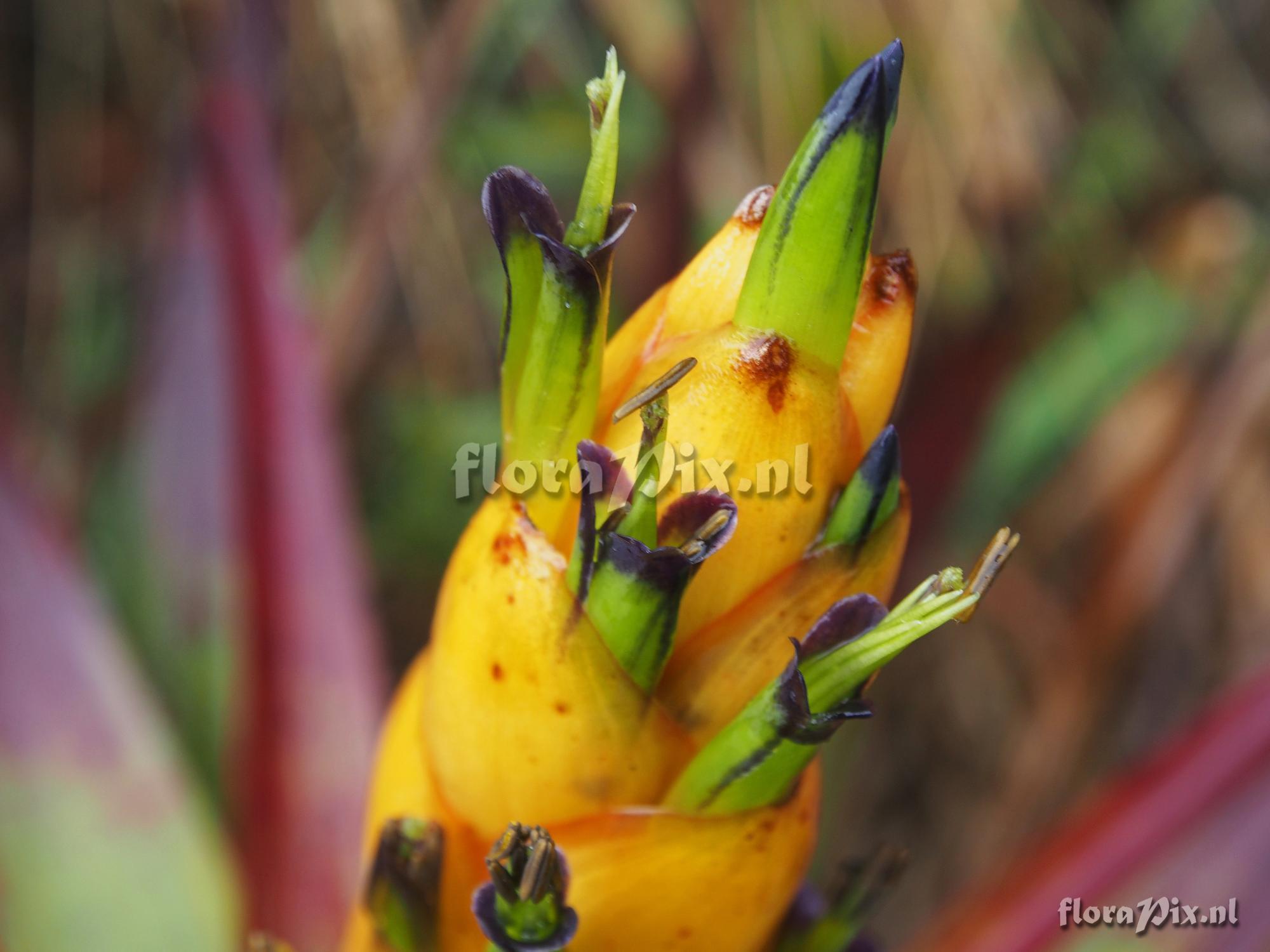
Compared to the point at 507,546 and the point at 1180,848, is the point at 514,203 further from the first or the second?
the point at 1180,848

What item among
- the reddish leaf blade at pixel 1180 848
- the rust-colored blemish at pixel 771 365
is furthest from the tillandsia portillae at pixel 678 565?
the reddish leaf blade at pixel 1180 848

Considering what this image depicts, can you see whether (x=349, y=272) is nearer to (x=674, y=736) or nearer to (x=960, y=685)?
(x=674, y=736)

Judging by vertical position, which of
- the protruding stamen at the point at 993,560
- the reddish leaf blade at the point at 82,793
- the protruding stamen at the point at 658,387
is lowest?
the reddish leaf blade at the point at 82,793

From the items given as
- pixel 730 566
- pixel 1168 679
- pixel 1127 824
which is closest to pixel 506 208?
pixel 730 566

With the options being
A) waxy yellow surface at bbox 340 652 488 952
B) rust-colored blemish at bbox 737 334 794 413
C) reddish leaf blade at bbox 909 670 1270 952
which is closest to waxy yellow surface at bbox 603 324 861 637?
rust-colored blemish at bbox 737 334 794 413

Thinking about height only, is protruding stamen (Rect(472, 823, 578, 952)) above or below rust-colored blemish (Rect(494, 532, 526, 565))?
below

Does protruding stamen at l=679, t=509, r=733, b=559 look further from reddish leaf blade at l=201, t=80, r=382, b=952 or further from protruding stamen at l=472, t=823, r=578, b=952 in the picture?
reddish leaf blade at l=201, t=80, r=382, b=952

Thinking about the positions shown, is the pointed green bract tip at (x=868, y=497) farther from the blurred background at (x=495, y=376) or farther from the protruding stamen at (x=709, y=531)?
the blurred background at (x=495, y=376)

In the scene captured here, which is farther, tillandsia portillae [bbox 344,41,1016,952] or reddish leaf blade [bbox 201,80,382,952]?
reddish leaf blade [bbox 201,80,382,952]

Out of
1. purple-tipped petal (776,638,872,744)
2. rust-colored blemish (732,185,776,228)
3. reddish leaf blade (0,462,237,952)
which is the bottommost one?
reddish leaf blade (0,462,237,952)
